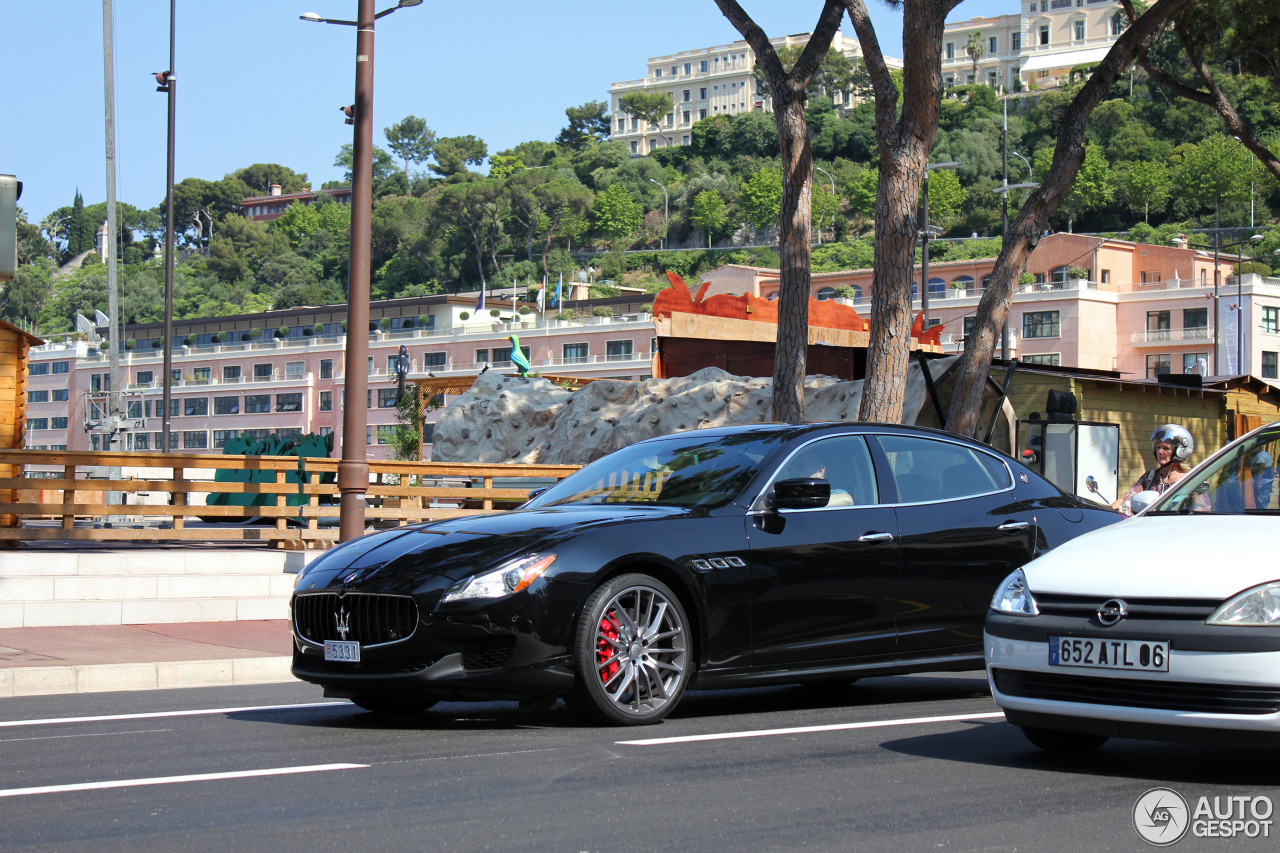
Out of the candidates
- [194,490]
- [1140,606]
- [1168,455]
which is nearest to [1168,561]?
[1140,606]

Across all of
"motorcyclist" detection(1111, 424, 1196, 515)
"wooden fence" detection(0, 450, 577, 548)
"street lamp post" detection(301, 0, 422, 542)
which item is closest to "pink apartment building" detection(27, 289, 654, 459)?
"wooden fence" detection(0, 450, 577, 548)

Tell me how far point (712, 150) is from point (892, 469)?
18968 centimetres

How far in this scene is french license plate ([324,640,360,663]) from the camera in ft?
21.4

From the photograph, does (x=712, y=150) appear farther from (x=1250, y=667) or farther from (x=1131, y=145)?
(x=1250, y=667)

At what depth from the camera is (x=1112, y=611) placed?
522cm

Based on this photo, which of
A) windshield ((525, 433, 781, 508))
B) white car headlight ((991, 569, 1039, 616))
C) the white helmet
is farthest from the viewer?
the white helmet

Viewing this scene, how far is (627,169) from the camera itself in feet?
616

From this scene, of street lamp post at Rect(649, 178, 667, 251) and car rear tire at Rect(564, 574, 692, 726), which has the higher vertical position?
street lamp post at Rect(649, 178, 667, 251)

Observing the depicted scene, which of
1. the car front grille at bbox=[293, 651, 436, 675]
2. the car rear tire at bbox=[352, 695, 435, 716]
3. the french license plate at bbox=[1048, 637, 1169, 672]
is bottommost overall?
the car rear tire at bbox=[352, 695, 435, 716]

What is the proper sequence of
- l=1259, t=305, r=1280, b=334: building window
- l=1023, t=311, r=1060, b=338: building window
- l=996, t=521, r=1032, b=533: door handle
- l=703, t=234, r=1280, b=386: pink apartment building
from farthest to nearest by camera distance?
l=1023, t=311, r=1060, b=338: building window, l=1259, t=305, r=1280, b=334: building window, l=703, t=234, r=1280, b=386: pink apartment building, l=996, t=521, r=1032, b=533: door handle

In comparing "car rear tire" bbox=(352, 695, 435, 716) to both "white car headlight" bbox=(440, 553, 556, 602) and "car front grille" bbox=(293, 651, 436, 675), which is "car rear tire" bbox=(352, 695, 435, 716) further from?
"white car headlight" bbox=(440, 553, 556, 602)

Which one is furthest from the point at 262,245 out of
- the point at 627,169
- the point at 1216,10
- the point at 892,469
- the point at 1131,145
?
the point at 892,469

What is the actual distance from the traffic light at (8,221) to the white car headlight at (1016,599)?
6.87m
